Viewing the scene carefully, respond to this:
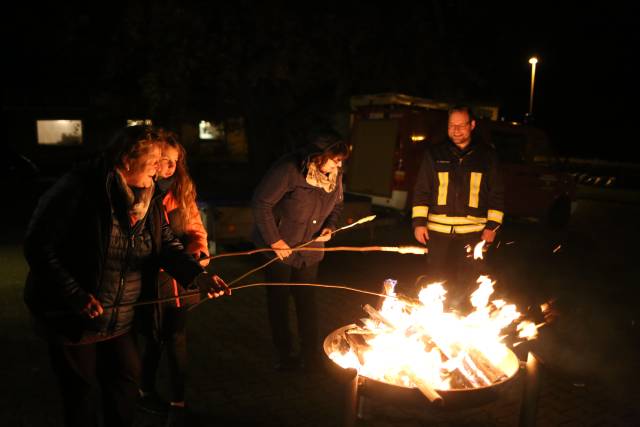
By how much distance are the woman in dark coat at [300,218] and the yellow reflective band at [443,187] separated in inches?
37.1

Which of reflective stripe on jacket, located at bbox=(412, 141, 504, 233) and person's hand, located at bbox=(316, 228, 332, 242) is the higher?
reflective stripe on jacket, located at bbox=(412, 141, 504, 233)

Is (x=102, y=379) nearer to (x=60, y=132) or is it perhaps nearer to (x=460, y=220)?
(x=460, y=220)

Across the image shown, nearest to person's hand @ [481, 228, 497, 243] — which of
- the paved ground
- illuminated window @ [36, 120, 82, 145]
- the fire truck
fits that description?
the paved ground

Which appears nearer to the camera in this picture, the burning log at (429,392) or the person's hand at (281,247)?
the burning log at (429,392)

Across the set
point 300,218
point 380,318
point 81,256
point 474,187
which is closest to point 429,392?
point 380,318

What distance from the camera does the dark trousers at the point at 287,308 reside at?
4.64 meters

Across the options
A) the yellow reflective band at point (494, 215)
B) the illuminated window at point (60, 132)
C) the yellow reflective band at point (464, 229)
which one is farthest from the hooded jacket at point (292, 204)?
the illuminated window at point (60, 132)

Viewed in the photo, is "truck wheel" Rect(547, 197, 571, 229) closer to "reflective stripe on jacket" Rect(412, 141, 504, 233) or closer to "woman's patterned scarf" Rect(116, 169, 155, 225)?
"reflective stripe on jacket" Rect(412, 141, 504, 233)

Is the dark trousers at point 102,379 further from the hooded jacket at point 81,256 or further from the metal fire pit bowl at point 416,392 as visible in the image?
the metal fire pit bowl at point 416,392

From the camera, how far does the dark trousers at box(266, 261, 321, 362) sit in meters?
4.64

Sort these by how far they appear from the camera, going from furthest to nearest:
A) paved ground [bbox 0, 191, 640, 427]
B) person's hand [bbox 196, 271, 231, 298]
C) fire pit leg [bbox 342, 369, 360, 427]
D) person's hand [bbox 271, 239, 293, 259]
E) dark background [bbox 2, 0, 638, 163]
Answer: dark background [bbox 2, 0, 638, 163]
person's hand [bbox 271, 239, 293, 259]
paved ground [bbox 0, 191, 640, 427]
person's hand [bbox 196, 271, 231, 298]
fire pit leg [bbox 342, 369, 360, 427]

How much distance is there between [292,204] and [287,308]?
0.89 metres

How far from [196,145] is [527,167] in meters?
20.7

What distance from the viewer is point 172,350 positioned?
389 cm
